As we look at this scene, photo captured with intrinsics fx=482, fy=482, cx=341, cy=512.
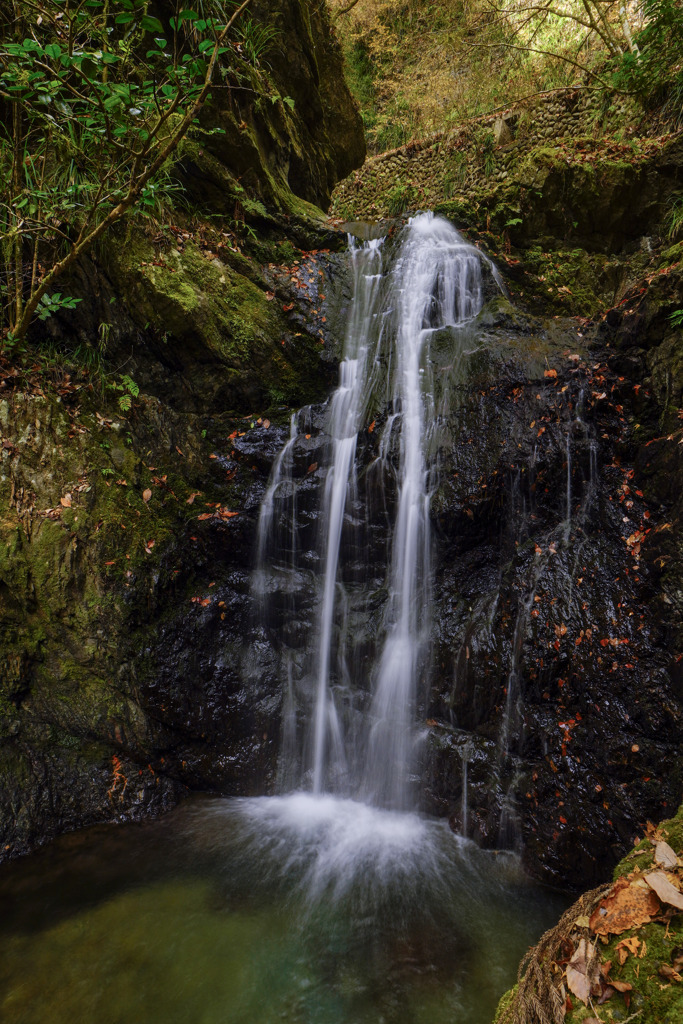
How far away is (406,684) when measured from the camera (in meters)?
4.81

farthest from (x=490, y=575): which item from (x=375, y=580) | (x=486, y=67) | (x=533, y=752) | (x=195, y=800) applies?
(x=486, y=67)

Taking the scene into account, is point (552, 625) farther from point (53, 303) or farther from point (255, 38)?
point (255, 38)

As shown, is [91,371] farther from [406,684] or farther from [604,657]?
[604,657]

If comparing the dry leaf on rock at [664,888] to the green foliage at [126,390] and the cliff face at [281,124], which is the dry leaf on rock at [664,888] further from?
the cliff face at [281,124]

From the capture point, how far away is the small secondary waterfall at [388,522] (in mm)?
4770

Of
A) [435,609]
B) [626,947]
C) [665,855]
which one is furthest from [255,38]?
[626,947]

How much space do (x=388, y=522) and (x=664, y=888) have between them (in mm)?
4124

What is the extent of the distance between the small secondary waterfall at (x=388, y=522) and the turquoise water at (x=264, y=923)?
1.94 ft

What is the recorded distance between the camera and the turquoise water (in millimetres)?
2643

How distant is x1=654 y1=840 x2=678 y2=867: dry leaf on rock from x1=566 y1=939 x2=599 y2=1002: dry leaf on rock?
36 cm

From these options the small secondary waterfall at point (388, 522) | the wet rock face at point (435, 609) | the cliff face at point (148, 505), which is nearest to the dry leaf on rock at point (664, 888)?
the wet rock face at point (435, 609)

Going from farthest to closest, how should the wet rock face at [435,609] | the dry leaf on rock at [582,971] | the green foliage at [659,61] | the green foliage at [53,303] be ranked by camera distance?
the green foliage at [659,61] → the green foliage at [53,303] → the wet rock face at [435,609] → the dry leaf on rock at [582,971]

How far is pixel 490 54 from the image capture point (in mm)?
8789

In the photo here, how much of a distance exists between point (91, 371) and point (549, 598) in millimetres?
5207
